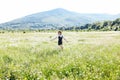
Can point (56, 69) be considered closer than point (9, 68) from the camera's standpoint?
No

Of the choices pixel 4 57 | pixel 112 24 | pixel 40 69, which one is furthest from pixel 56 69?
pixel 112 24

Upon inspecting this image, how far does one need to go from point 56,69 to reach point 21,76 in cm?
218

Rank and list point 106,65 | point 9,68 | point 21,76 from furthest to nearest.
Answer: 1. point 106,65
2. point 9,68
3. point 21,76

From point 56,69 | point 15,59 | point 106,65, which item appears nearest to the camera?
point 56,69

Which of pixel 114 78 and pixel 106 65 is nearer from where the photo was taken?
pixel 114 78

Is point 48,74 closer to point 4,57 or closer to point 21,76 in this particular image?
point 21,76

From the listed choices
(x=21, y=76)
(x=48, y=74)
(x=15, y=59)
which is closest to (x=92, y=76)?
(x=48, y=74)

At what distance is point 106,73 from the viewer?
13609 mm

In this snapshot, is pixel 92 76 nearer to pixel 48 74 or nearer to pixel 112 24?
pixel 48 74

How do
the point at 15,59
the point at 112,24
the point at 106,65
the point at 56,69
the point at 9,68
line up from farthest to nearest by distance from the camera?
the point at 112,24
the point at 15,59
the point at 106,65
the point at 56,69
the point at 9,68

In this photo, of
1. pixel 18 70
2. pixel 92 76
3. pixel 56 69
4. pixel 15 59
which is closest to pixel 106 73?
pixel 92 76

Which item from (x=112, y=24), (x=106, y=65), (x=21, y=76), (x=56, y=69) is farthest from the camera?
(x=112, y=24)

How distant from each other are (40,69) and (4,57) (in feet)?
14.4

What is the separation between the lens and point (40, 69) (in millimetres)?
13500
